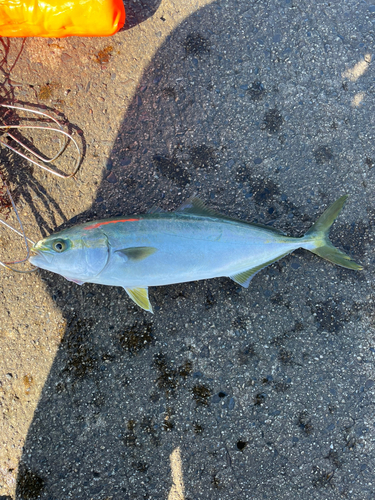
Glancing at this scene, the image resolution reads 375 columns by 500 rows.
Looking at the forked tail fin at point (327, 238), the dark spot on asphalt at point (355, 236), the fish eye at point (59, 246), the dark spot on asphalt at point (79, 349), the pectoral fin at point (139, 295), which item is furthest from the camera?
the dark spot on asphalt at point (355, 236)

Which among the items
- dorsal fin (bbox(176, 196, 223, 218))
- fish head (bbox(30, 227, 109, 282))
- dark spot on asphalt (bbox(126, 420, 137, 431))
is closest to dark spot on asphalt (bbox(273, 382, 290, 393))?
dark spot on asphalt (bbox(126, 420, 137, 431))

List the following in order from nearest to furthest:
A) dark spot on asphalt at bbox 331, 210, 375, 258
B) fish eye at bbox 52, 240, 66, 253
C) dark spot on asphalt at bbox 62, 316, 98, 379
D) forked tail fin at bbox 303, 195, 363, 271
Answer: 1. fish eye at bbox 52, 240, 66, 253
2. forked tail fin at bbox 303, 195, 363, 271
3. dark spot on asphalt at bbox 62, 316, 98, 379
4. dark spot on asphalt at bbox 331, 210, 375, 258

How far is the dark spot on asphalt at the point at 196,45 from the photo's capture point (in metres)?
2.92

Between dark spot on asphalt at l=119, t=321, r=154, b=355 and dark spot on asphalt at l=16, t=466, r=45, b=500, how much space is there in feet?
4.44

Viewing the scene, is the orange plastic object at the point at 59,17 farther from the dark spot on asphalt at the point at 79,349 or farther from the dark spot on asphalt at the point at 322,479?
the dark spot on asphalt at the point at 322,479

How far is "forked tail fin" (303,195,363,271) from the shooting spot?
258 cm

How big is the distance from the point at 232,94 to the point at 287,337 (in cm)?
238

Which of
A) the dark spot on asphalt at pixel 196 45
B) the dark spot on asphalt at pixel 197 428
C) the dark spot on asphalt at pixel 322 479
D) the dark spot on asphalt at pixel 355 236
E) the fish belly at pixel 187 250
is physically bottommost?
the dark spot on asphalt at pixel 322 479

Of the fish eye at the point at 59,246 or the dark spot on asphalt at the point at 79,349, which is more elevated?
the fish eye at the point at 59,246

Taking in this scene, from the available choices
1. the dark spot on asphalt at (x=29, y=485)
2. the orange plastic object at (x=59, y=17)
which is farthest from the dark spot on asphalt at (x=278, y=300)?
the orange plastic object at (x=59, y=17)

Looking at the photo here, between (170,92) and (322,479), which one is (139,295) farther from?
(322,479)

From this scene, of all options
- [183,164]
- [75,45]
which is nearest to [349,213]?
[183,164]

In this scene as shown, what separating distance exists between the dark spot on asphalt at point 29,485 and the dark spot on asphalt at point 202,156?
10.3 feet

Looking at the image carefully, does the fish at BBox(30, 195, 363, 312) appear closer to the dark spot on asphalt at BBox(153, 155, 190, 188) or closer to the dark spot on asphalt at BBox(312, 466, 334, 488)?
the dark spot on asphalt at BBox(153, 155, 190, 188)
